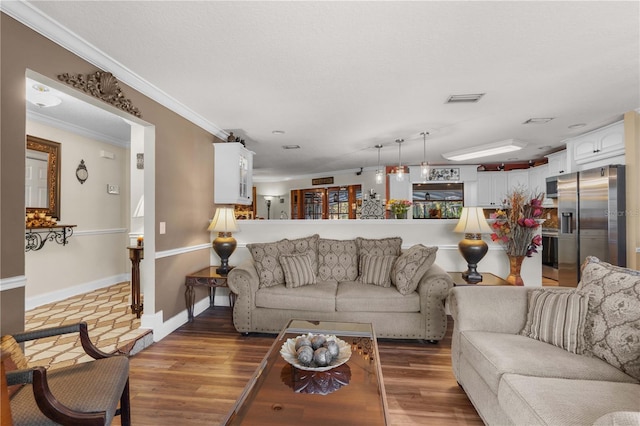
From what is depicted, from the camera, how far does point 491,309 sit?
206cm

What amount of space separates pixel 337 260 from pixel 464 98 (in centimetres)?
220

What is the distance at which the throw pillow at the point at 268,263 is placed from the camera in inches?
127

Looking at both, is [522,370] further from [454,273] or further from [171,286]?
[171,286]

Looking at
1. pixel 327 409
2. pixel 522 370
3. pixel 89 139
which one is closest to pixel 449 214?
pixel 522 370

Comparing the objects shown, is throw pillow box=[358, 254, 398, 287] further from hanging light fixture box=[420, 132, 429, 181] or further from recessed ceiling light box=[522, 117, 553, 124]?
recessed ceiling light box=[522, 117, 553, 124]

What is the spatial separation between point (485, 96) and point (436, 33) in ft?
4.56

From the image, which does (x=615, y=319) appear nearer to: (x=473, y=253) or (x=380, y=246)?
(x=473, y=253)


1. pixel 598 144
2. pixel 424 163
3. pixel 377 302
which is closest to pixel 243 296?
pixel 377 302

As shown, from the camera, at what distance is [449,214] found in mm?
7348

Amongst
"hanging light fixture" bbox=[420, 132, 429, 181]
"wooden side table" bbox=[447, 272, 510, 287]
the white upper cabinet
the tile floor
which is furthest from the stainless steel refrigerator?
the tile floor

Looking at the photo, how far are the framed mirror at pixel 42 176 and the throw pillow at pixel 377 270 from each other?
4185 millimetres

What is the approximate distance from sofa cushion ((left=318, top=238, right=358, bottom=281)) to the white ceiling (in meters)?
1.57

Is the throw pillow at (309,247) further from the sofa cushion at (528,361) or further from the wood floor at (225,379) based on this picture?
the sofa cushion at (528,361)

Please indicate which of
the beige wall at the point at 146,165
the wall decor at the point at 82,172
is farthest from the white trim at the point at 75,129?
the beige wall at the point at 146,165
